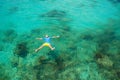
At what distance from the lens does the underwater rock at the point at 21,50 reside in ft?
51.2

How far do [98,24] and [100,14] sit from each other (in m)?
2.12

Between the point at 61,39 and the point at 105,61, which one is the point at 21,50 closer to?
the point at 61,39

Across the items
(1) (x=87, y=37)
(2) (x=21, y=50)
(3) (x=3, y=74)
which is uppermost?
(1) (x=87, y=37)

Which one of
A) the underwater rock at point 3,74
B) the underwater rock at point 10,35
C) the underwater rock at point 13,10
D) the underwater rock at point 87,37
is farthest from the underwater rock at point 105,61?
the underwater rock at point 13,10

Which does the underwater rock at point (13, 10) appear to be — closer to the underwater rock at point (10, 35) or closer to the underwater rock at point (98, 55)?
the underwater rock at point (10, 35)

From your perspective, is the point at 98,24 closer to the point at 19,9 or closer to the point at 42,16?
the point at 42,16

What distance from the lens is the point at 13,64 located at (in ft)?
48.3

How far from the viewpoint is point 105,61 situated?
14289mm

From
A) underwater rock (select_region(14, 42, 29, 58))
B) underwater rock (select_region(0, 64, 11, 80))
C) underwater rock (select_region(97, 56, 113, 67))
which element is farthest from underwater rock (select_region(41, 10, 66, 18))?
underwater rock (select_region(0, 64, 11, 80))

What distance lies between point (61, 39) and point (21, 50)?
3.57 metres

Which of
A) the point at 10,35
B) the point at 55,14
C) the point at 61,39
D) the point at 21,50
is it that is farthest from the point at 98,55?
the point at 10,35

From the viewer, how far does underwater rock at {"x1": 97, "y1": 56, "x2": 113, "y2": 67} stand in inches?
552

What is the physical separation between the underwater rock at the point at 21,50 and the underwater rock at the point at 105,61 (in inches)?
229

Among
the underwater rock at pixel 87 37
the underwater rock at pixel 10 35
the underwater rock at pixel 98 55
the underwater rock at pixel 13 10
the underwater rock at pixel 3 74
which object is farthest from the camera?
the underwater rock at pixel 13 10
